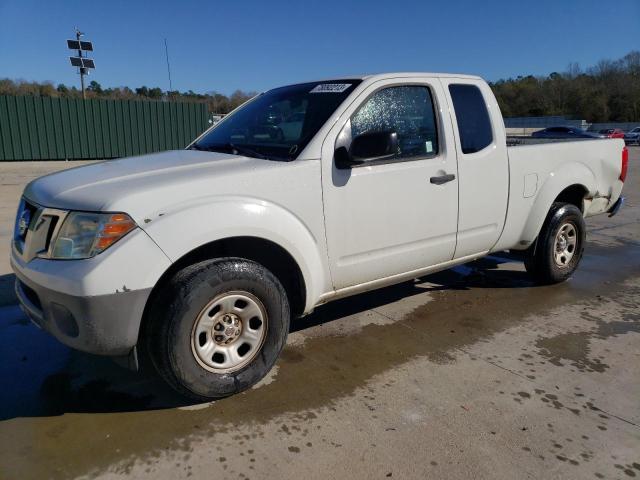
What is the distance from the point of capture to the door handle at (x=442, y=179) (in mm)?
3689

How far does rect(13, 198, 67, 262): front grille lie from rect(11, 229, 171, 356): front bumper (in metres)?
0.10

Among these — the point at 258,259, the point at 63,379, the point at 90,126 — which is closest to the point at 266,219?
the point at 258,259

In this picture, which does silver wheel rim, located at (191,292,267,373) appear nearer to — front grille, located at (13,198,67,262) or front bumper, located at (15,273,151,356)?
front bumper, located at (15,273,151,356)

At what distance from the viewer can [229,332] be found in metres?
2.91

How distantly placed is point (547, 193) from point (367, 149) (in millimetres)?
2340

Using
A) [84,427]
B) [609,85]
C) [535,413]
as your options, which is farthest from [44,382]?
[609,85]

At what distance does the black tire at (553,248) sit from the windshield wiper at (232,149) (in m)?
3.00

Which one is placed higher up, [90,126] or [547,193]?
[90,126]

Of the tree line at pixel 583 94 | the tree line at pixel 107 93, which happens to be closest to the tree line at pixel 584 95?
the tree line at pixel 583 94

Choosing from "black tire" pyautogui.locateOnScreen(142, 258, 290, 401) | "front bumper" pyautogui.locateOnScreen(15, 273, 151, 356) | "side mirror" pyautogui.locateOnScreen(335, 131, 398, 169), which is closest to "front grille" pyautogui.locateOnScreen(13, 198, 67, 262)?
"front bumper" pyautogui.locateOnScreen(15, 273, 151, 356)

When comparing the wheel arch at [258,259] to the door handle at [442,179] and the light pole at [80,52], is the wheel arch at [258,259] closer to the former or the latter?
the door handle at [442,179]

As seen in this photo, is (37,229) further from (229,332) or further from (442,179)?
(442,179)

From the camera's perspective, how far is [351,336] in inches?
153

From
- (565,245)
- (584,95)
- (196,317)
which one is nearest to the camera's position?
(196,317)
